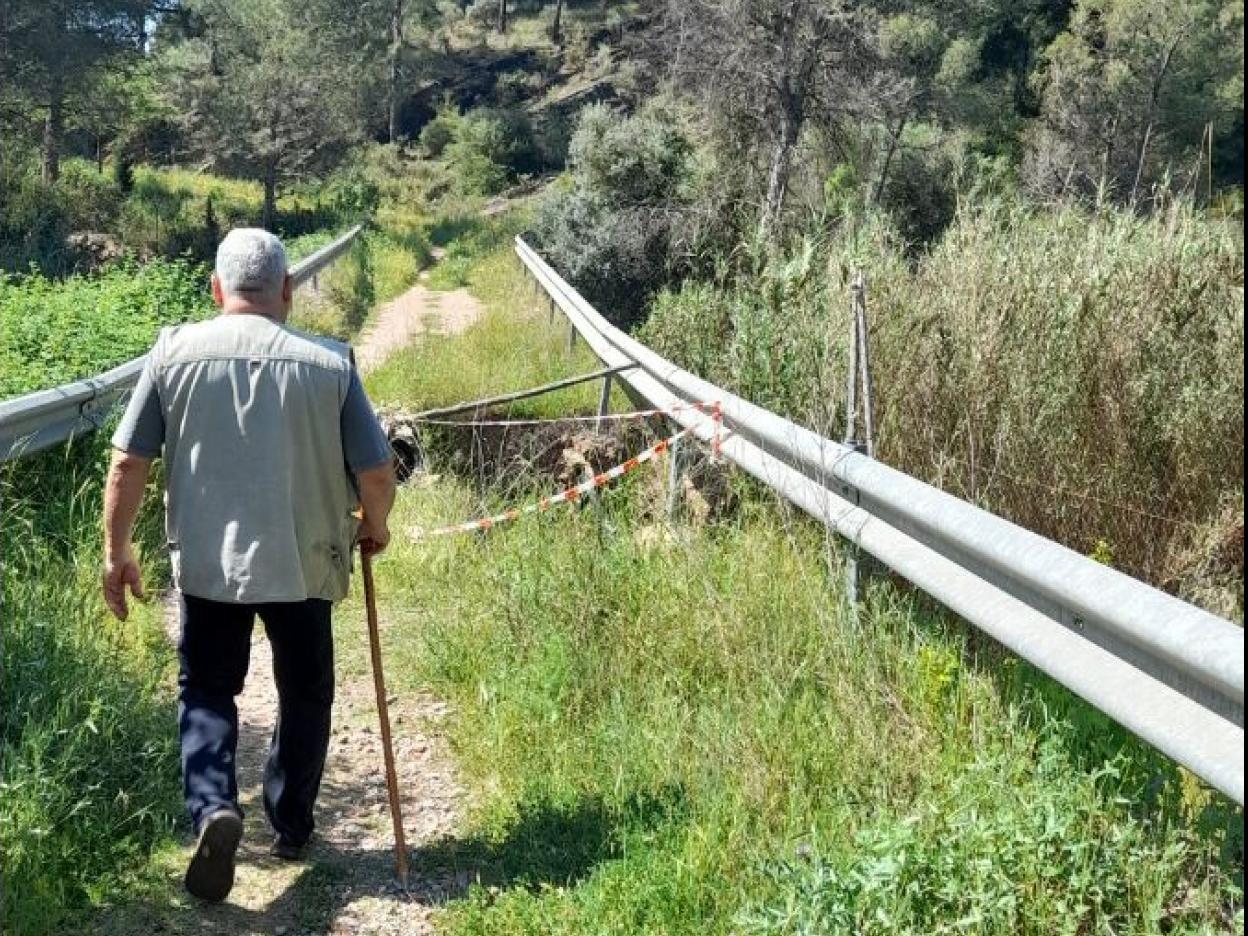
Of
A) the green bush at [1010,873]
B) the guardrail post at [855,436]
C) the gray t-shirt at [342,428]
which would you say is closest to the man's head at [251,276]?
the gray t-shirt at [342,428]

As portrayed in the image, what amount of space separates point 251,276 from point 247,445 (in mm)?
510

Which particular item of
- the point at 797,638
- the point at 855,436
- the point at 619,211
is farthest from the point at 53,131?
the point at 797,638

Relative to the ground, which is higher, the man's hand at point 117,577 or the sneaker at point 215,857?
the man's hand at point 117,577

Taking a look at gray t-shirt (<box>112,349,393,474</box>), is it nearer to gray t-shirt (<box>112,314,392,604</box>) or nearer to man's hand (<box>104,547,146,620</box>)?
gray t-shirt (<box>112,314,392,604</box>)

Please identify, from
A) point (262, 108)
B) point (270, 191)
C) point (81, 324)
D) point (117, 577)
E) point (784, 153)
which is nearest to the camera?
point (117, 577)

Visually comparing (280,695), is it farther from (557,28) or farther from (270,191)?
(557,28)

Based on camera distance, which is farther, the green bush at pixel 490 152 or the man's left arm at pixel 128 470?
the green bush at pixel 490 152

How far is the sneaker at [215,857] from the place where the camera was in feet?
12.3

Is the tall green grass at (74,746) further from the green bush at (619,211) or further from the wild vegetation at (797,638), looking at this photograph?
the green bush at (619,211)

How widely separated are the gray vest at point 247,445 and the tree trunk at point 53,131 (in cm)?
3367

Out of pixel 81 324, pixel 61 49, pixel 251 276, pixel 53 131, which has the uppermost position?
pixel 251 276

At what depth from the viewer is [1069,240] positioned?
21.7 feet

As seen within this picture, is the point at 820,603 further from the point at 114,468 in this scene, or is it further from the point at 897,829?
the point at 114,468

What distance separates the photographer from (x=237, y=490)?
3916mm
